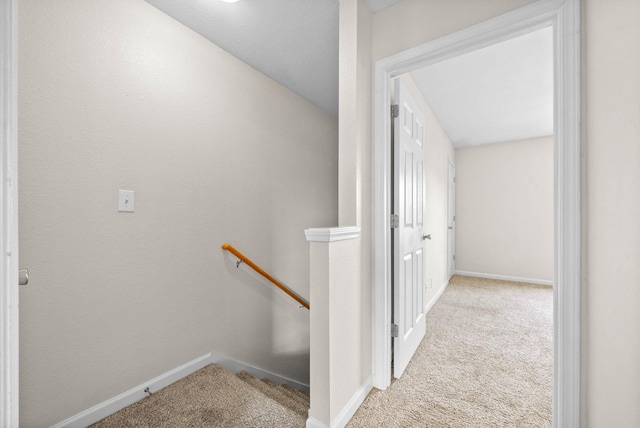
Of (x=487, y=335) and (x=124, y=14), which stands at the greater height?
(x=124, y=14)

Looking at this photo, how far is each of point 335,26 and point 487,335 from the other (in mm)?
2898

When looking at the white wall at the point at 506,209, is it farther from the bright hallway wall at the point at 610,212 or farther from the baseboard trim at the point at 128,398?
the baseboard trim at the point at 128,398

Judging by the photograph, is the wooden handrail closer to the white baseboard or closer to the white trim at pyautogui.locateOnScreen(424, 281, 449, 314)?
the white baseboard

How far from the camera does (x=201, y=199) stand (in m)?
1.89

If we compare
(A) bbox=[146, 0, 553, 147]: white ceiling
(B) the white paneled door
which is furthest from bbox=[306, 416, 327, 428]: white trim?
(A) bbox=[146, 0, 553, 147]: white ceiling

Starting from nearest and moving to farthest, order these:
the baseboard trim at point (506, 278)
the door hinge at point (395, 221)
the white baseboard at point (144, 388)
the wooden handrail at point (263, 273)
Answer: the white baseboard at point (144, 388) → the door hinge at point (395, 221) → the wooden handrail at point (263, 273) → the baseboard trim at point (506, 278)

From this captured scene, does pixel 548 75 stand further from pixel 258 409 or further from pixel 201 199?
pixel 258 409

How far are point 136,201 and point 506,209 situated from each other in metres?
5.38

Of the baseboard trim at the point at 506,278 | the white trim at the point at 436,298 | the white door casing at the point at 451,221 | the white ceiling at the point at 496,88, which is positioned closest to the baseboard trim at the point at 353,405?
the white trim at the point at 436,298

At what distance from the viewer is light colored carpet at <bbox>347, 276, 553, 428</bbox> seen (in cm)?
145

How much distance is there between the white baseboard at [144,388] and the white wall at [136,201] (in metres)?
0.04

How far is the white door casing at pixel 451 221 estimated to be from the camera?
4559 millimetres

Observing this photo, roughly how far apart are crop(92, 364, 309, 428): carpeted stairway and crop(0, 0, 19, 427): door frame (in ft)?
3.35

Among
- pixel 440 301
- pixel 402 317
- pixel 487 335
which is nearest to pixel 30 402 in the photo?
pixel 402 317
